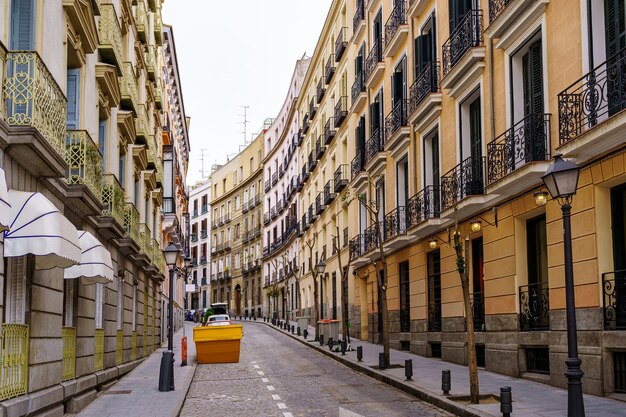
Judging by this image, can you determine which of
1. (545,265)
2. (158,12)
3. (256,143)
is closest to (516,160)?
(545,265)

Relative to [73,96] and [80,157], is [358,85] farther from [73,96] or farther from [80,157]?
[80,157]

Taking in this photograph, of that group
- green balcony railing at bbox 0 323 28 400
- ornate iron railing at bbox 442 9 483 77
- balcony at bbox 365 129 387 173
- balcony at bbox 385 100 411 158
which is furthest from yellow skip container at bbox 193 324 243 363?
green balcony railing at bbox 0 323 28 400

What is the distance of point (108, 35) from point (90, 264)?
245 inches

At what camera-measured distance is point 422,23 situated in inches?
996

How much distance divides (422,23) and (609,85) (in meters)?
12.6

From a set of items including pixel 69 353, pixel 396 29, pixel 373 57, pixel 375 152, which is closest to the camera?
pixel 69 353

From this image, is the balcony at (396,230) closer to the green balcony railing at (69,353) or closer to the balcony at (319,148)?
the green balcony railing at (69,353)

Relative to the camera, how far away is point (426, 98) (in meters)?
23.6

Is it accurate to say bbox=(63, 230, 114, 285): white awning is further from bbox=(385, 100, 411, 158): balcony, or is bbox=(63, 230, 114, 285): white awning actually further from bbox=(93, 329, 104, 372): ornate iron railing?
bbox=(385, 100, 411, 158): balcony

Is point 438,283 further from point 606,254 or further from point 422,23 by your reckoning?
point 606,254

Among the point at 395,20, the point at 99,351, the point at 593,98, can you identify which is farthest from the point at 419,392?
the point at 395,20

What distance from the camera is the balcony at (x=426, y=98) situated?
2319 centimetres

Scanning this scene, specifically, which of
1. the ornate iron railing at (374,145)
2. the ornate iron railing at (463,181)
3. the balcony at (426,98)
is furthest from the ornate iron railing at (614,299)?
the ornate iron railing at (374,145)

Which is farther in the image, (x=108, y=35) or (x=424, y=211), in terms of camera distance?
(x=424, y=211)
